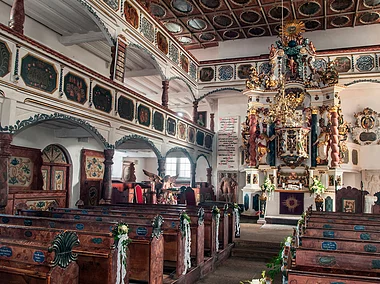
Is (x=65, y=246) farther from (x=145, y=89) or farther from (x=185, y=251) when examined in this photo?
(x=145, y=89)

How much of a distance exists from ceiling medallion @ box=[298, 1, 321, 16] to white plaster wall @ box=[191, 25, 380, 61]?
2.12 metres

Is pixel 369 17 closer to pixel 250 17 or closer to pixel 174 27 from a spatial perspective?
pixel 250 17

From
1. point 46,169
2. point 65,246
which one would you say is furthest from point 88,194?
point 65,246

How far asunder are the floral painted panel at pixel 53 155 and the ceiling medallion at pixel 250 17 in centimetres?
920

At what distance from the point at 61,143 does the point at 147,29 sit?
480 centimetres

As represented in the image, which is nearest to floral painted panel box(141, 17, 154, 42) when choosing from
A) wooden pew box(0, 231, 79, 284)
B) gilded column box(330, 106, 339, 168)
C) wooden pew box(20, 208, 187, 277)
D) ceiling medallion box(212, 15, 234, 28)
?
ceiling medallion box(212, 15, 234, 28)

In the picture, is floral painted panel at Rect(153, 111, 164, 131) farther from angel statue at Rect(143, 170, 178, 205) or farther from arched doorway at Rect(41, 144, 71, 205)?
arched doorway at Rect(41, 144, 71, 205)

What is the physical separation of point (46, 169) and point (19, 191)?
1405 mm

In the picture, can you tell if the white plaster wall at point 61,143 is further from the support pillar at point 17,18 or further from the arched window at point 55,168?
the support pillar at point 17,18

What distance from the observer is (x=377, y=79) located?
14250 mm

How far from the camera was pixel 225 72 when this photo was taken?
16547 mm

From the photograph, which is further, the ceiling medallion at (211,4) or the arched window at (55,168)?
the ceiling medallion at (211,4)

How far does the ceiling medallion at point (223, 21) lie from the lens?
14.7 m

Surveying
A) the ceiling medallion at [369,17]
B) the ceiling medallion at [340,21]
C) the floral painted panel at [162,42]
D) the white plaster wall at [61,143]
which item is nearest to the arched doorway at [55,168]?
the white plaster wall at [61,143]
